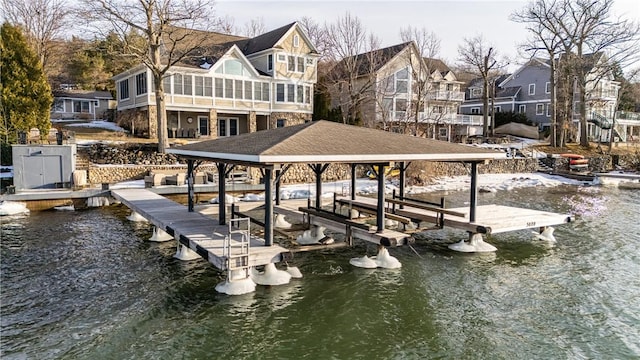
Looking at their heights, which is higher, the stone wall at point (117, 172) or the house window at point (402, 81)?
the house window at point (402, 81)

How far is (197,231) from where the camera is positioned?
1159 centimetres

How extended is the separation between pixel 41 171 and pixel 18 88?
27.7 feet

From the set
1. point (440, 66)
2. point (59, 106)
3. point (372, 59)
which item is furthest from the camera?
point (440, 66)

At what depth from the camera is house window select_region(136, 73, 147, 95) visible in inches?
1204

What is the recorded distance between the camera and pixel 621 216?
784 inches

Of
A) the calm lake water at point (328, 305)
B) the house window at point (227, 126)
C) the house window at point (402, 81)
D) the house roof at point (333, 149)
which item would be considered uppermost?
the house window at point (402, 81)

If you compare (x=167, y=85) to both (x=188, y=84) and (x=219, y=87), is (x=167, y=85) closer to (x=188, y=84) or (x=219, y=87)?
(x=188, y=84)

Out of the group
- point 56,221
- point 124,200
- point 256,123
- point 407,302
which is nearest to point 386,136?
point 407,302

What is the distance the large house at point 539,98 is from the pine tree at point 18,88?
140 feet

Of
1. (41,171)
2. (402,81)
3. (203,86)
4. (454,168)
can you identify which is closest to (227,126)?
(203,86)

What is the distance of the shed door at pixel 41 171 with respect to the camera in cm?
1958

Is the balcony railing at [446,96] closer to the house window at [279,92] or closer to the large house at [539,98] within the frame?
the large house at [539,98]

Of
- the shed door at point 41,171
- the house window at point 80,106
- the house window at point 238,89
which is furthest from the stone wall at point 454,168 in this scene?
the house window at point 80,106

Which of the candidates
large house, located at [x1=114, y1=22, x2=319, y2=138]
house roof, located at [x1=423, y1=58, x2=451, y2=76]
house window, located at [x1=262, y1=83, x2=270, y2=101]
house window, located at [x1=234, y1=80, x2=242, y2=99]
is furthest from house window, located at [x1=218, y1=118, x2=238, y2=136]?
house roof, located at [x1=423, y1=58, x2=451, y2=76]
